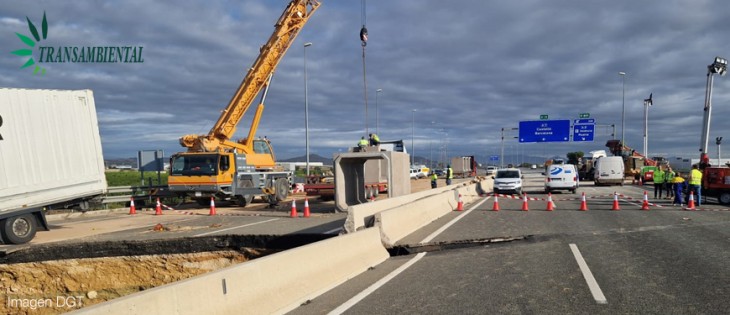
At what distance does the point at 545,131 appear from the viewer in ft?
154

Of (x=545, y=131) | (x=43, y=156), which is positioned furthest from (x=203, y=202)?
(x=545, y=131)

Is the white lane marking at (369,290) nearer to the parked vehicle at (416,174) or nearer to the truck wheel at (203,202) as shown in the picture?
the truck wheel at (203,202)

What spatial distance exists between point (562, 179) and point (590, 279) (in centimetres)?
2311

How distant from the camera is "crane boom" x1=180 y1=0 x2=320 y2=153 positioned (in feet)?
76.1

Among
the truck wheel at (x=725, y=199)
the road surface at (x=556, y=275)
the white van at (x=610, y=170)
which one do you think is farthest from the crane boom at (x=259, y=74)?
the white van at (x=610, y=170)

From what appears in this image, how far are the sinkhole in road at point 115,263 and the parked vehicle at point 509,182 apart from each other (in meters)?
18.8

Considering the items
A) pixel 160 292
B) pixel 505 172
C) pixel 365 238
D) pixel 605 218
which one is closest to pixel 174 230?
pixel 365 238

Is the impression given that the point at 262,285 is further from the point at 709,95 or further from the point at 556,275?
the point at 709,95

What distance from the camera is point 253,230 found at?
13.7 m

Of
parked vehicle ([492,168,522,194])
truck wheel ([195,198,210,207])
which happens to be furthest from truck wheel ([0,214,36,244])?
parked vehicle ([492,168,522,194])

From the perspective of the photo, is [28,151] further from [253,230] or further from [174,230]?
[253,230]

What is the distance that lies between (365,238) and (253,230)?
5842mm

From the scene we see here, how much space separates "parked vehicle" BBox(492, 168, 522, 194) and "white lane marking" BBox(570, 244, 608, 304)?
63.7 ft

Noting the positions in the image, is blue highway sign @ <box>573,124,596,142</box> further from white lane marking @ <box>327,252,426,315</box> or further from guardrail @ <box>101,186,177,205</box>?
white lane marking @ <box>327,252,426,315</box>
